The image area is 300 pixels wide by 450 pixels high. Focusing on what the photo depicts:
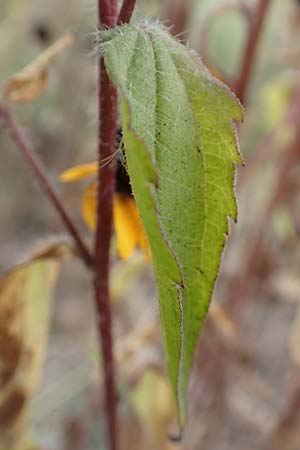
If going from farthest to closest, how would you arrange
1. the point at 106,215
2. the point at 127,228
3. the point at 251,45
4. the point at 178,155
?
the point at 251,45 → the point at 127,228 → the point at 106,215 → the point at 178,155

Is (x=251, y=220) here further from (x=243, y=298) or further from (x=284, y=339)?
(x=284, y=339)

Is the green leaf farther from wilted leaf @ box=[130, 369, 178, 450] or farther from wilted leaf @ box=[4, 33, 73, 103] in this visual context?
wilted leaf @ box=[130, 369, 178, 450]

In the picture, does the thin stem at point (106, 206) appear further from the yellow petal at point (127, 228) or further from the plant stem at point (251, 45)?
the plant stem at point (251, 45)

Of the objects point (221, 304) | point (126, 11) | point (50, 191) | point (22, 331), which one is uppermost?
point (126, 11)

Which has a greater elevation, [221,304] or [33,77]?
[33,77]

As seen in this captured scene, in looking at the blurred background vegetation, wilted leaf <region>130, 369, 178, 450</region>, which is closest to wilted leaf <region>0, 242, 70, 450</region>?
the blurred background vegetation

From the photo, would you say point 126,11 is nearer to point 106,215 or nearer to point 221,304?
point 106,215

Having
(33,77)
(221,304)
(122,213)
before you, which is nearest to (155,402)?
(221,304)
